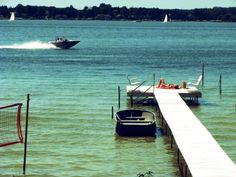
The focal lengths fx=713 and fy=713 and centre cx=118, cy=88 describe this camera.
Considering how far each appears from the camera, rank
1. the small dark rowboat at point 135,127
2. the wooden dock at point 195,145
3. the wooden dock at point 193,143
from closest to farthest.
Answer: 1. the wooden dock at point 195,145
2. the wooden dock at point 193,143
3. the small dark rowboat at point 135,127

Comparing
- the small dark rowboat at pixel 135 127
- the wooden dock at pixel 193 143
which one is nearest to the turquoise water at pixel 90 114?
the small dark rowboat at pixel 135 127

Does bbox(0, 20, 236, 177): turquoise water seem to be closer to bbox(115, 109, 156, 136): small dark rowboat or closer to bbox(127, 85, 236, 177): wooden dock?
bbox(115, 109, 156, 136): small dark rowboat

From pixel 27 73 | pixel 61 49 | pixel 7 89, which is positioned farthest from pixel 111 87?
pixel 61 49

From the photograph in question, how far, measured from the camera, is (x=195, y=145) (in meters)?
34.2

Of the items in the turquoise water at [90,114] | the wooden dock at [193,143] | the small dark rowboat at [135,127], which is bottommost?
the turquoise water at [90,114]

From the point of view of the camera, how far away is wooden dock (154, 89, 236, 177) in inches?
1163

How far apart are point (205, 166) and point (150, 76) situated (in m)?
47.8

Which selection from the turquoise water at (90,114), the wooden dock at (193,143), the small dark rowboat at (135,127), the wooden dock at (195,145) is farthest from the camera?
the small dark rowboat at (135,127)

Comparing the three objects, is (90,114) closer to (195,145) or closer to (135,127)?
(135,127)

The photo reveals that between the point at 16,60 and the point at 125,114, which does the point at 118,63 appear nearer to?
the point at 16,60

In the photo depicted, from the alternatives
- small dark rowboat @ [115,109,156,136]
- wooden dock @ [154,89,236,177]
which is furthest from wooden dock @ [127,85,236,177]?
small dark rowboat @ [115,109,156,136]

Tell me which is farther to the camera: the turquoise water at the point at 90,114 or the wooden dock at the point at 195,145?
the turquoise water at the point at 90,114

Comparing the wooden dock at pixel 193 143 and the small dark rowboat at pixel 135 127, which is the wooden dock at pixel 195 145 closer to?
the wooden dock at pixel 193 143

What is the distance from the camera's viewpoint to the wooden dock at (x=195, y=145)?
96.9 ft
